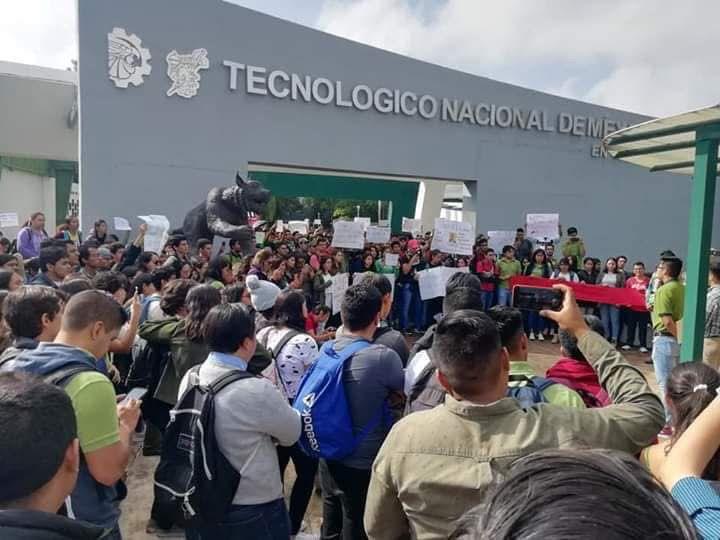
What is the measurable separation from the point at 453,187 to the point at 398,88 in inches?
577

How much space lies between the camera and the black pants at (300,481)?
10.9 ft

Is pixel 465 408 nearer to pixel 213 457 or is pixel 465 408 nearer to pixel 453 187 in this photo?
pixel 213 457

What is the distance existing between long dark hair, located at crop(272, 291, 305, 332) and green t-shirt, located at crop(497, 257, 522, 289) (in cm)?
740

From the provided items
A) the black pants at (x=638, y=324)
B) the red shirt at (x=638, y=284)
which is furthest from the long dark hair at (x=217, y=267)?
the black pants at (x=638, y=324)

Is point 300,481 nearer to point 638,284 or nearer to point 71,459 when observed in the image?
point 71,459

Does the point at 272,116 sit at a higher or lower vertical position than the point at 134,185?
higher

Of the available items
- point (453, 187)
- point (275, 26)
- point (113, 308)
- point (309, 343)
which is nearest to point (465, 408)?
point (113, 308)

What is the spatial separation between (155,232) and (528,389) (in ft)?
29.8

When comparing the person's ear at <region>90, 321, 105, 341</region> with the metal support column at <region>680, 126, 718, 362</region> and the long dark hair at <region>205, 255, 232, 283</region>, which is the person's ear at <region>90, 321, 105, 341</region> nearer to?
the metal support column at <region>680, 126, 718, 362</region>

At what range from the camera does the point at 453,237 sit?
9539mm

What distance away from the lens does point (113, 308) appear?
2402mm

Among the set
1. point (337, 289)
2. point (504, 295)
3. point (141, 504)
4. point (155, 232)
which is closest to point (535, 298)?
point (141, 504)

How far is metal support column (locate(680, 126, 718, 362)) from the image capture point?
3.69 meters

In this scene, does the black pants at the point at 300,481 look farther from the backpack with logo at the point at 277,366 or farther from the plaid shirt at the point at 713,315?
the plaid shirt at the point at 713,315
